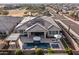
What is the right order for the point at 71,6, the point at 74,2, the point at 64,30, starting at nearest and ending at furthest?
the point at 74,2
the point at 71,6
the point at 64,30

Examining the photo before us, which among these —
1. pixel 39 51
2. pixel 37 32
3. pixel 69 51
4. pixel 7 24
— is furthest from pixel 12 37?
pixel 69 51

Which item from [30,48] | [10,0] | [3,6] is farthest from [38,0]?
[30,48]

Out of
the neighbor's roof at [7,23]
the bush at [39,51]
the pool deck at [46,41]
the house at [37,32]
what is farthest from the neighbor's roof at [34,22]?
the bush at [39,51]

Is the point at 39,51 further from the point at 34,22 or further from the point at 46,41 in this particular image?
the point at 34,22

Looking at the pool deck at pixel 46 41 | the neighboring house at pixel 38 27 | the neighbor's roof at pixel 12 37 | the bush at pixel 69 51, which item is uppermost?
the neighboring house at pixel 38 27

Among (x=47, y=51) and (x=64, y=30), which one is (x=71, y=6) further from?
(x=47, y=51)

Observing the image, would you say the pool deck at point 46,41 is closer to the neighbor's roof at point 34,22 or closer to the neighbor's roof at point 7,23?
the neighbor's roof at point 34,22

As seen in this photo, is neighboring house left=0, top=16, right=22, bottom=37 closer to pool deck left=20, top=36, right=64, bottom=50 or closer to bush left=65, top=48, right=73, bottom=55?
pool deck left=20, top=36, right=64, bottom=50

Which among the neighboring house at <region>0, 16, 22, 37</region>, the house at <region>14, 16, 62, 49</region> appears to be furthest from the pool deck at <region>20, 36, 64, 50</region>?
the neighboring house at <region>0, 16, 22, 37</region>
